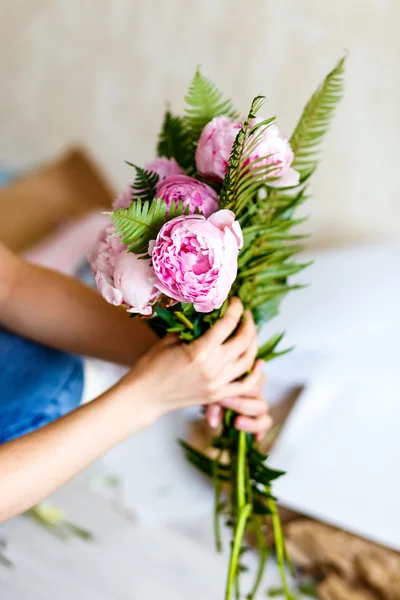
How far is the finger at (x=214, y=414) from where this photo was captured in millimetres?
914

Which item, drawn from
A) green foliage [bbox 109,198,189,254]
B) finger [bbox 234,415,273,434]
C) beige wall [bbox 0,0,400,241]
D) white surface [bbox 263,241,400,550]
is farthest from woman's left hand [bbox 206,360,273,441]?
beige wall [bbox 0,0,400,241]

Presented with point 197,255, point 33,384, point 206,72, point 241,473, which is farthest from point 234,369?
point 206,72

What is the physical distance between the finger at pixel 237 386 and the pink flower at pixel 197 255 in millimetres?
235

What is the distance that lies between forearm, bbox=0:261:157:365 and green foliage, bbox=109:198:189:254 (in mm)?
382

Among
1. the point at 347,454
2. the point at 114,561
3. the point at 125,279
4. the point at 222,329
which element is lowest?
the point at 114,561

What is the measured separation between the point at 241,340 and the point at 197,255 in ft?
0.84

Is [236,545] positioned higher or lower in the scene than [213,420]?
lower

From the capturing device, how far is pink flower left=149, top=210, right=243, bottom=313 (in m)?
0.57

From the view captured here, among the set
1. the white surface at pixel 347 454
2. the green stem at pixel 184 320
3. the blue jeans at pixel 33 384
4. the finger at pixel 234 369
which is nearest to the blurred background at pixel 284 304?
the white surface at pixel 347 454

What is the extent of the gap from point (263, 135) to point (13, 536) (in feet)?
2.84

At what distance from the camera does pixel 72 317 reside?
0.99 m

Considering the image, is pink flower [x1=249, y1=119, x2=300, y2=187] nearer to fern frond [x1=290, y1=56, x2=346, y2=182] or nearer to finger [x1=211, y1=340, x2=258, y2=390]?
fern frond [x1=290, y1=56, x2=346, y2=182]

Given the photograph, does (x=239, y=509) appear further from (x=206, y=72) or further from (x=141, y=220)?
(x=206, y=72)

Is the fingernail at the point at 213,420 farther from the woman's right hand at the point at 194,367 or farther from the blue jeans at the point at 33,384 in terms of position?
the blue jeans at the point at 33,384
